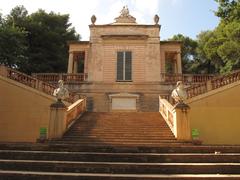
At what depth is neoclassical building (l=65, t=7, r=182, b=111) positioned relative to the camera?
21141 mm

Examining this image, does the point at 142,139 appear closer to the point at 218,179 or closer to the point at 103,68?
the point at 218,179

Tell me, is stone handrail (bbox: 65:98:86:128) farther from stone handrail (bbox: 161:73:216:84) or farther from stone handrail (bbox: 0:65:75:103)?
stone handrail (bbox: 161:73:216:84)

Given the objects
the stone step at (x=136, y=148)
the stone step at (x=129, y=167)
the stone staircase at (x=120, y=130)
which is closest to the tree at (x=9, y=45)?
the stone staircase at (x=120, y=130)

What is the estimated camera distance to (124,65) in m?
22.3

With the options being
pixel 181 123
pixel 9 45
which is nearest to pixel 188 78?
pixel 181 123

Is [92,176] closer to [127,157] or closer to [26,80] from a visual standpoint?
[127,157]

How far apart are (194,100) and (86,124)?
5959 millimetres

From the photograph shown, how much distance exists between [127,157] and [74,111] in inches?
277

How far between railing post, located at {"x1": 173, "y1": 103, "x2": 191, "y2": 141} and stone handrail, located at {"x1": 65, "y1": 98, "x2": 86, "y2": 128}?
4.80 m

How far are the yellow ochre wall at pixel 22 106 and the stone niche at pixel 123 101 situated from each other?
560cm

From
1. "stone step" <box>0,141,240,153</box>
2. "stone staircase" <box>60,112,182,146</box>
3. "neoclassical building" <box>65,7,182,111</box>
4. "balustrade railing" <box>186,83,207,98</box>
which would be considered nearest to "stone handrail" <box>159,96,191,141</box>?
"stone staircase" <box>60,112,182,146</box>

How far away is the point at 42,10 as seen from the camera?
37062mm

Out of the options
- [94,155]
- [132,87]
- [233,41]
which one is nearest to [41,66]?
[132,87]

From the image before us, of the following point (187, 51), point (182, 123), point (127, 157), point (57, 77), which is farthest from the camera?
point (187, 51)
